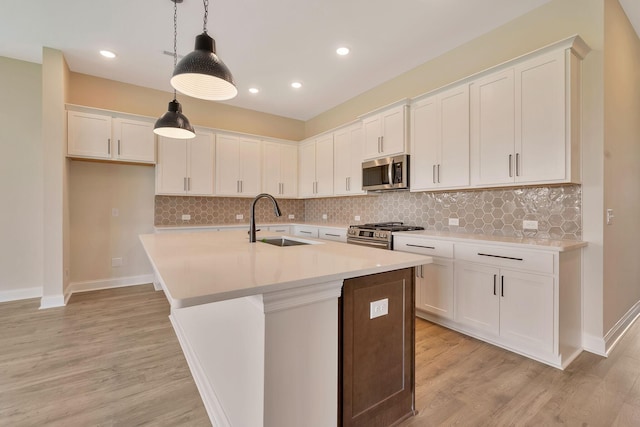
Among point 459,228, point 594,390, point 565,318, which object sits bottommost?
point 594,390

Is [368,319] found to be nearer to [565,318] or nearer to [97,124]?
[565,318]

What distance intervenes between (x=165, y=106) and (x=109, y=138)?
3.37ft

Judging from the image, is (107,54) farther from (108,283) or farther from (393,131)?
(393,131)

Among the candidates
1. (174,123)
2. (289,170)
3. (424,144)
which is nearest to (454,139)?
(424,144)

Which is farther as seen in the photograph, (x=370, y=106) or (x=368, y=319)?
(x=370, y=106)

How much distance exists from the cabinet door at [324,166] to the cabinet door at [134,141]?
100 inches

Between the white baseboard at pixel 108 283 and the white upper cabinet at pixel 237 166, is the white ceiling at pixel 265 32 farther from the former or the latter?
the white baseboard at pixel 108 283

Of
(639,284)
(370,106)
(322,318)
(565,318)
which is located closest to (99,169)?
(370,106)

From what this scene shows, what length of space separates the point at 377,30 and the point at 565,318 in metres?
3.08

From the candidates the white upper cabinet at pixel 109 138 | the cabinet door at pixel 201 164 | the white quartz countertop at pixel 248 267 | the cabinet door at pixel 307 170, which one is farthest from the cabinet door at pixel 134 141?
the white quartz countertop at pixel 248 267

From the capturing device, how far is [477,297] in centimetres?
260

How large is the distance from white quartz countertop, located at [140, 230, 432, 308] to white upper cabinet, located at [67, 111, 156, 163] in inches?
103

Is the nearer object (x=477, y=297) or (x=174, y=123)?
(x=174, y=123)

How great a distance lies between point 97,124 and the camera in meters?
3.85
